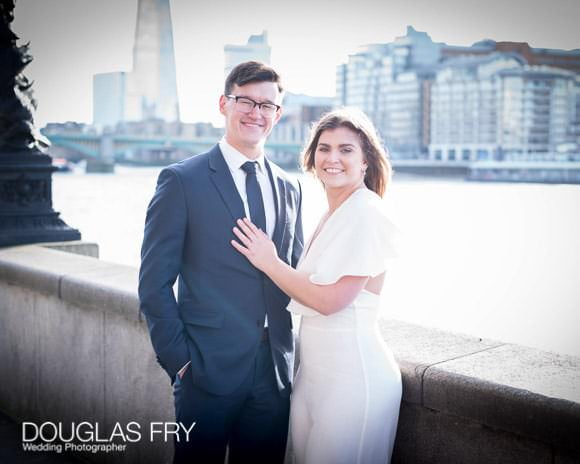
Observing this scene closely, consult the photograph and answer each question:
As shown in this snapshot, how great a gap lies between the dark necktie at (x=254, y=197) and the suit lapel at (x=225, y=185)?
37mm

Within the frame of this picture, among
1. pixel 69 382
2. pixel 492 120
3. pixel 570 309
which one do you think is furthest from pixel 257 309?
pixel 492 120

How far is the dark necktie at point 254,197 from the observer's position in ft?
7.07

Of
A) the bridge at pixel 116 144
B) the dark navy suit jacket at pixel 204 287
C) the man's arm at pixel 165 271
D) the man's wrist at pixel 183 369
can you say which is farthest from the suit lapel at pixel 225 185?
the bridge at pixel 116 144

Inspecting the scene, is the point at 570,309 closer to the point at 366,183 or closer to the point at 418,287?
the point at 418,287

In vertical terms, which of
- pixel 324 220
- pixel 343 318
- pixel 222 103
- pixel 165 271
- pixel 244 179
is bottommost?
pixel 343 318

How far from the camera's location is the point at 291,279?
78.9 inches

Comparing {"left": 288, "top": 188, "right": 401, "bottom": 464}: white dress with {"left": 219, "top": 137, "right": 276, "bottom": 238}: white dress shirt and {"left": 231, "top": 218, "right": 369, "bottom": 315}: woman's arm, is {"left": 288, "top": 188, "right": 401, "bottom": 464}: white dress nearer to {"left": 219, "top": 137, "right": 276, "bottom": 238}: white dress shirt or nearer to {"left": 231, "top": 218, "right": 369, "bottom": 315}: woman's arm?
{"left": 231, "top": 218, "right": 369, "bottom": 315}: woman's arm

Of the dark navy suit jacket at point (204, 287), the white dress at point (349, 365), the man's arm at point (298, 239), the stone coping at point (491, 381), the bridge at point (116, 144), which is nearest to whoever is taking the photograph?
the stone coping at point (491, 381)

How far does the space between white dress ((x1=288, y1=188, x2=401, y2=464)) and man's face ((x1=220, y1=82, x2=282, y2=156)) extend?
338mm

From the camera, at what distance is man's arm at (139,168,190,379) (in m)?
1.99

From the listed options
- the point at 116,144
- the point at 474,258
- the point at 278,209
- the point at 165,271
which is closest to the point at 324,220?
the point at 278,209

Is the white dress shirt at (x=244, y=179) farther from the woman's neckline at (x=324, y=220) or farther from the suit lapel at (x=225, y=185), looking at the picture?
the woman's neckline at (x=324, y=220)

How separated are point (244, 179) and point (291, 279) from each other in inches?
14.3

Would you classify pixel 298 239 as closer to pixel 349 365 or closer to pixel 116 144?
pixel 349 365
